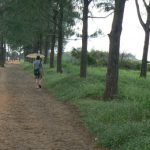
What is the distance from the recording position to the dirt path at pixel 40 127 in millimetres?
11164

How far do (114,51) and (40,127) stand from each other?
688cm

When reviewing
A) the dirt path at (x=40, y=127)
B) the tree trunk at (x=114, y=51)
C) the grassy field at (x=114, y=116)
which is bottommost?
the dirt path at (x=40, y=127)

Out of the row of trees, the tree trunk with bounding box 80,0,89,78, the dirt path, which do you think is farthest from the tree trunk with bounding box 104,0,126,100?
the tree trunk with bounding box 80,0,89,78

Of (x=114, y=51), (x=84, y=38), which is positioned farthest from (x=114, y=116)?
(x=84, y=38)

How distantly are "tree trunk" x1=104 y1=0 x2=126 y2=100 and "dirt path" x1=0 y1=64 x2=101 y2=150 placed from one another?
1944 millimetres

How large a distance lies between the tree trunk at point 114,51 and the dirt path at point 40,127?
194 centimetres

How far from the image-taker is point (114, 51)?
19.3m

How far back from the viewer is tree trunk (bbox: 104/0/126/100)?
19.0 metres

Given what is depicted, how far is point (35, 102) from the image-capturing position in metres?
19.6

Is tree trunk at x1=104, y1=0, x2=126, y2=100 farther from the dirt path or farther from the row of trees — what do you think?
the dirt path

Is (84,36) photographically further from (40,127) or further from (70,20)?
(40,127)

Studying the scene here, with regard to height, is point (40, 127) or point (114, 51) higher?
point (114, 51)

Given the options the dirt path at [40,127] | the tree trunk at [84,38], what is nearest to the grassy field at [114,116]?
the dirt path at [40,127]

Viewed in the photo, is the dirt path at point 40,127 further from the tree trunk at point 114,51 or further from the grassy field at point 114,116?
the tree trunk at point 114,51
